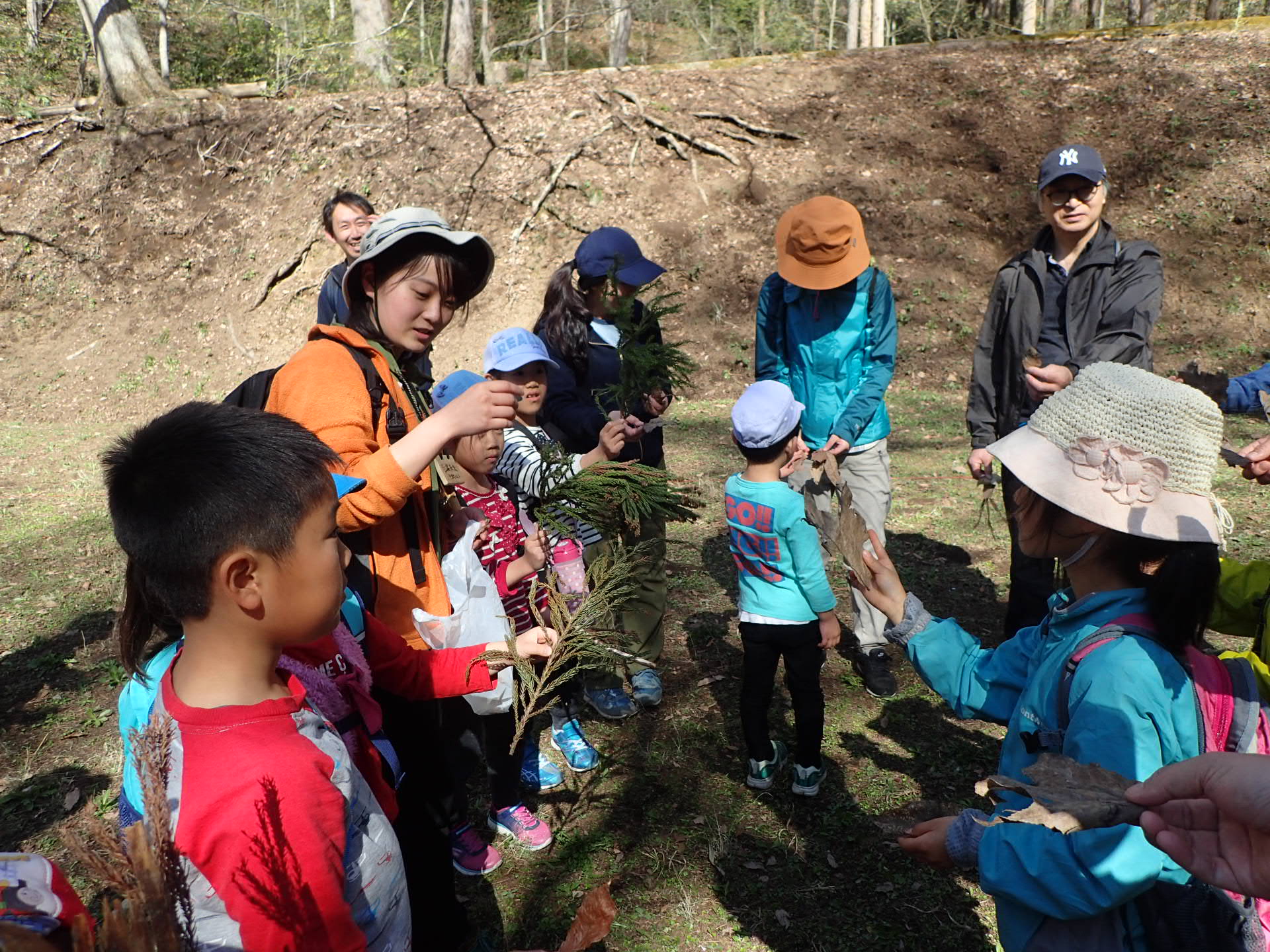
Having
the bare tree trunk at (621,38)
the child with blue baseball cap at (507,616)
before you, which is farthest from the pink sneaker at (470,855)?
the bare tree trunk at (621,38)

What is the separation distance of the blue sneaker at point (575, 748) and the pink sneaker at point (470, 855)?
706mm

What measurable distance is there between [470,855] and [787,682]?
4.70ft

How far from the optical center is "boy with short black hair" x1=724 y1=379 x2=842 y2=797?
3504mm

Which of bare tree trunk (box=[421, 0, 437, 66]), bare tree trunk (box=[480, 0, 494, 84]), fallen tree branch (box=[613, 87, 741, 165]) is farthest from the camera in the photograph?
bare tree trunk (box=[421, 0, 437, 66])

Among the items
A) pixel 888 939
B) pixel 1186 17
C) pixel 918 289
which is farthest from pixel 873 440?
pixel 1186 17

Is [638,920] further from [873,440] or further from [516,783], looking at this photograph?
[873,440]

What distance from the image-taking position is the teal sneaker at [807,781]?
3727 millimetres

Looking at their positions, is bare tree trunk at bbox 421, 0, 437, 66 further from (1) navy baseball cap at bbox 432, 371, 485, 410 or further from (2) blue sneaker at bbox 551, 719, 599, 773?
(2) blue sneaker at bbox 551, 719, 599, 773

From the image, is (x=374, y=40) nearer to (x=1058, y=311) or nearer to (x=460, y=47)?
(x=460, y=47)

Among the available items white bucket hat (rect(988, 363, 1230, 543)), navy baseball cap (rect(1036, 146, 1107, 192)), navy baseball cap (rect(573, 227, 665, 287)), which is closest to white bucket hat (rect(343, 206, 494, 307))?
navy baseball cap (rect(573, 227, 665, 287))

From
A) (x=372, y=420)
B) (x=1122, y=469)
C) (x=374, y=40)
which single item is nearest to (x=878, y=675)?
(x=1122, y=469)

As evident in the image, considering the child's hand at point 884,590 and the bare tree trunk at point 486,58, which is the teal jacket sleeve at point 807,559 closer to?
the child's hand at point 884,590

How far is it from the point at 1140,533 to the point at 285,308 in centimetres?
1378

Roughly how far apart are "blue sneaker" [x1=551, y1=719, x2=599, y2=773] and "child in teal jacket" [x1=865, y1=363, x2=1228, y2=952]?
2316 mm
